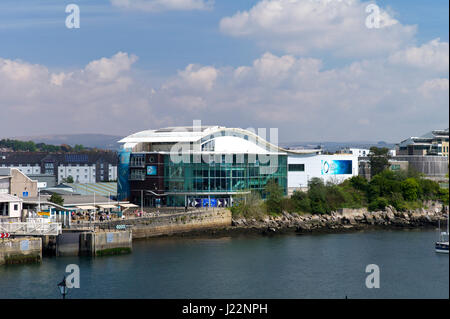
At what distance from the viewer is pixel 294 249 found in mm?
39312

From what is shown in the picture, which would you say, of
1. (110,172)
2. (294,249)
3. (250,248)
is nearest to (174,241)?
(250,248)

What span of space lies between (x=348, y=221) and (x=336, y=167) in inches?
496

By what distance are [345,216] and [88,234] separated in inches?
958

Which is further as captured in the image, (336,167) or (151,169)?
(336,167)

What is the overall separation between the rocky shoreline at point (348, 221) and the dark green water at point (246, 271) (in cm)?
670

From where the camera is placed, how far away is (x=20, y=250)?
1320 inches

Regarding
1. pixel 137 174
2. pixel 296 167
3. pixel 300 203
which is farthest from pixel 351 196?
pixel 137 174

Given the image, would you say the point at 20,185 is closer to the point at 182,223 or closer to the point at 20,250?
the point at 182,223

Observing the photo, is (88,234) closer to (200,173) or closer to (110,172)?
(200,173)

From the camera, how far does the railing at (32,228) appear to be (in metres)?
35.9
